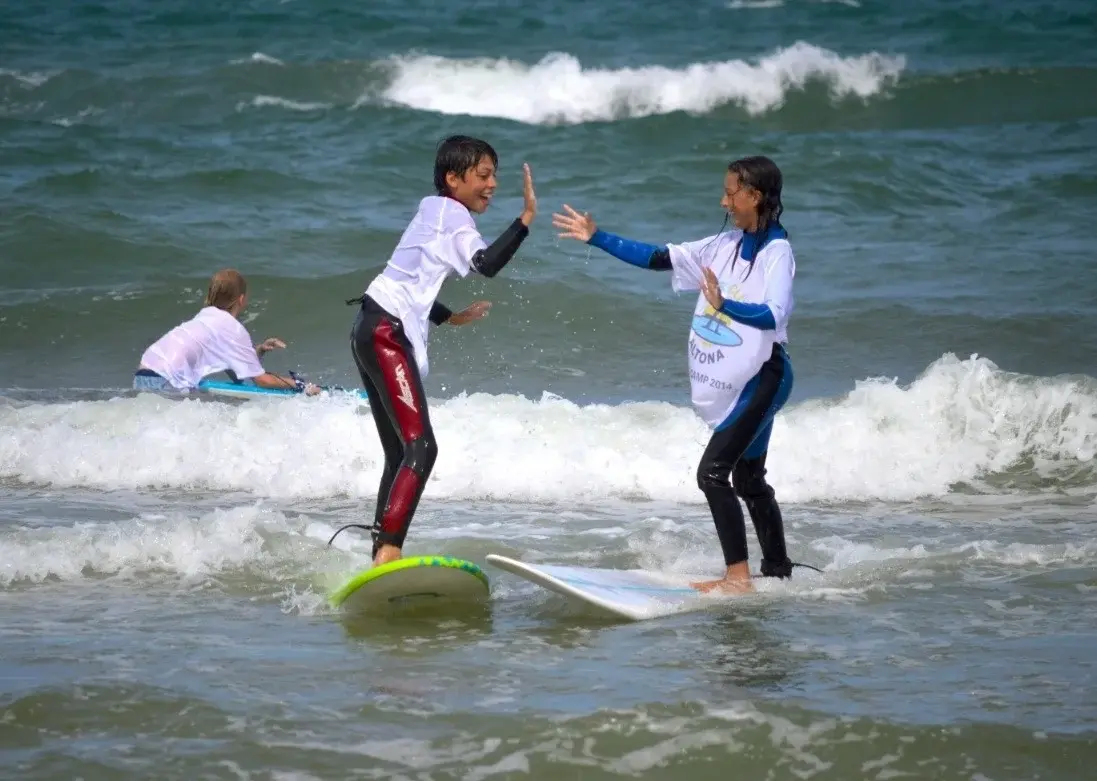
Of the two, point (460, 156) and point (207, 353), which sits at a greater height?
point (460, 156)

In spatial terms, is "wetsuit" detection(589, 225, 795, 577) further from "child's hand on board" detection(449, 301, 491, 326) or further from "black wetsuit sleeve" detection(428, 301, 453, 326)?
"black wetsuit sleeve" detection(428, 301, 453, 326)

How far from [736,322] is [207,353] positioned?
5.71 m

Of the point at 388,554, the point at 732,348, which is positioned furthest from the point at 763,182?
the point at 388,554

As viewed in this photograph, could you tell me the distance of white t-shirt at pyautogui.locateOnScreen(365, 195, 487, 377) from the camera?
585cm

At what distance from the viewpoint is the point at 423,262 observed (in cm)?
593

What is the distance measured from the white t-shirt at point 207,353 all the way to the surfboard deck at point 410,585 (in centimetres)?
479

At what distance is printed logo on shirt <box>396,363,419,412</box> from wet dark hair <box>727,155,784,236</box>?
5.07 feet

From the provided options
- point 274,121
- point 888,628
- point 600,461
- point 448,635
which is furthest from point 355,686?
point 274,121

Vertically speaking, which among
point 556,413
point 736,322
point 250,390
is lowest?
point 556,413

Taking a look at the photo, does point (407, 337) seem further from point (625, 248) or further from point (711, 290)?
point (711, 290)

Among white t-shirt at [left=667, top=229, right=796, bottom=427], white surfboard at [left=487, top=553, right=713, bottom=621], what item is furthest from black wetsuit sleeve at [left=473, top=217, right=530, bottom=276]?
white surfboard at [left=487, top=553, right=713, bottom=621]

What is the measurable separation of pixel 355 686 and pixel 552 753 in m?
0.86

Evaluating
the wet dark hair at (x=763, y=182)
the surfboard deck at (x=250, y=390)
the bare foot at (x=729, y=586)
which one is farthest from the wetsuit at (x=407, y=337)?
the surfboard deck at (x=250, y=390)

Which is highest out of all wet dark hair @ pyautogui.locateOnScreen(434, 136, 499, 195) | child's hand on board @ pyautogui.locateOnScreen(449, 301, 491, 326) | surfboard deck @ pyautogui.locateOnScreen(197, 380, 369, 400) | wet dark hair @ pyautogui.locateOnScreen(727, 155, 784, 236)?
wet dark hair @ pyautogui.locateOnScreen(434, 136, 499, 195)
